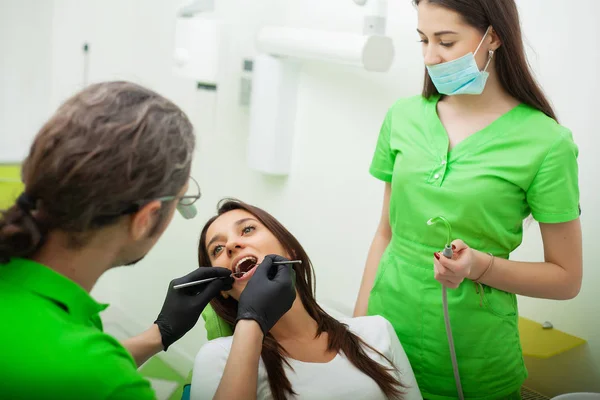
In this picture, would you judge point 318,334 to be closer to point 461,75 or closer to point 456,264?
point 456,264

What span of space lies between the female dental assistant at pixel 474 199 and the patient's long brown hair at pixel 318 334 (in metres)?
0.15

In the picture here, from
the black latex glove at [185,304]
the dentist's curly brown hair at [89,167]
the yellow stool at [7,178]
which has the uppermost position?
the dentist's curly brown hair at [89,167]

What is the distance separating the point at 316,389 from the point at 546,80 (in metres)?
1.04

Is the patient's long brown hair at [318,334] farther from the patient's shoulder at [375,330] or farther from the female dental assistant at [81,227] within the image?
the female dental assistant at [81,227]

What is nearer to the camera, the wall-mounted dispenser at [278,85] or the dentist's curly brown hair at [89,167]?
the dentist's curly brown hair at [89,167]

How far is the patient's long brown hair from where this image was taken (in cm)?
141

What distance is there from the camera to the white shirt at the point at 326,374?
4.48 ft

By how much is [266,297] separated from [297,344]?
0.29 meters

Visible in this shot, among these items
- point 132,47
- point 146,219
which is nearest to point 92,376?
point 146,219

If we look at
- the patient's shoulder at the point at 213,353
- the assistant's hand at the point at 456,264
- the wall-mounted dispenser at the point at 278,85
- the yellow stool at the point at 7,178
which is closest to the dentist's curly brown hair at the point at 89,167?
the patient's shoulder at the point at 213,353

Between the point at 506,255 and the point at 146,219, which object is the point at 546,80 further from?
the point at 146,219

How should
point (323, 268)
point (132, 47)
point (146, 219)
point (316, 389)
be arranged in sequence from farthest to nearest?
1. point (132, 47)
2. point (323, 268)
3. point (316, 389)
4. point (146, 219)

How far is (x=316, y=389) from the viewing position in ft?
4.66

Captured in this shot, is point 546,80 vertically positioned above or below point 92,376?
above
